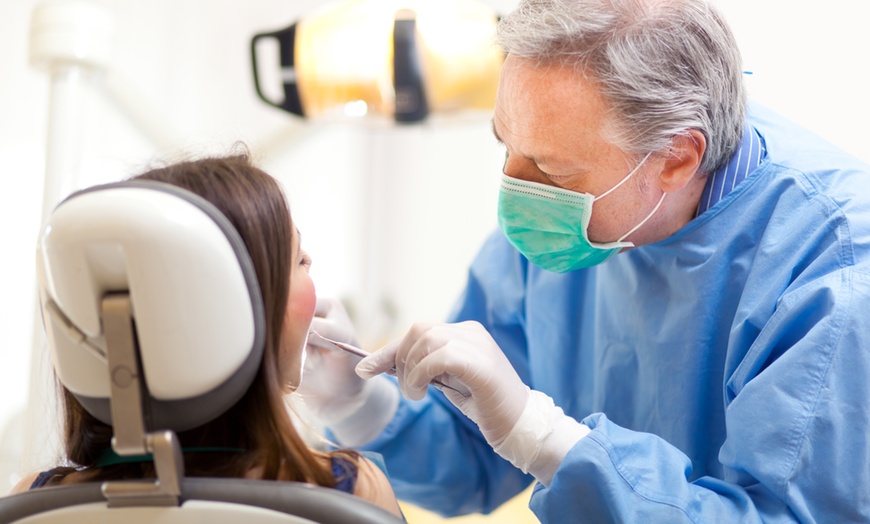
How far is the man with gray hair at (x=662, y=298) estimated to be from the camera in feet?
3.50

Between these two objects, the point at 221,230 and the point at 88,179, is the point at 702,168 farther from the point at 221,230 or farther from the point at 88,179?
the point at 88,179

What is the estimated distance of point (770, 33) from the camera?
6.07 ft

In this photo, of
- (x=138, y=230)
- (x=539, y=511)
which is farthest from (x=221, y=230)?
(x=539, y=511)

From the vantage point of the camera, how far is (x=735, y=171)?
4.24 ft

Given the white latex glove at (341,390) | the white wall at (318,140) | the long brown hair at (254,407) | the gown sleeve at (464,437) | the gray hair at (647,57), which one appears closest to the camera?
the long brown hair at (254,407)

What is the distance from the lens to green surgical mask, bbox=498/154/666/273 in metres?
1.26

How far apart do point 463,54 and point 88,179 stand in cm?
109

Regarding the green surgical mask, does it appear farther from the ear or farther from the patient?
the patient

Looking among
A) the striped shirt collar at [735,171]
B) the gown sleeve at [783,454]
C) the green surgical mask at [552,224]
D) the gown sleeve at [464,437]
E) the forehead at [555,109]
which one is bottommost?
the gown sleeve at [464,437]

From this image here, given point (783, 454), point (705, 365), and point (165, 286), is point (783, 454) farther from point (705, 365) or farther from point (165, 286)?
point (165, 286)

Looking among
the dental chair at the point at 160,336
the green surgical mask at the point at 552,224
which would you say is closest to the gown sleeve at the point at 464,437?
the green surgical mask at the point at 552,224

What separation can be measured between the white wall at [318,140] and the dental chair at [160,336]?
1.19 ft

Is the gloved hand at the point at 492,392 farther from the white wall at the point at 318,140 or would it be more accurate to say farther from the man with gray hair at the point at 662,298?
the white wall at the point at 318,140

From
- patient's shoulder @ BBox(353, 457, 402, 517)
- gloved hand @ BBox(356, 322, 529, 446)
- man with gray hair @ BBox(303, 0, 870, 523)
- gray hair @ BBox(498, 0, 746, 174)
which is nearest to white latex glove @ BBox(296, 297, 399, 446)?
man with gray hair @ BBox(303, 0, 870, 523)
